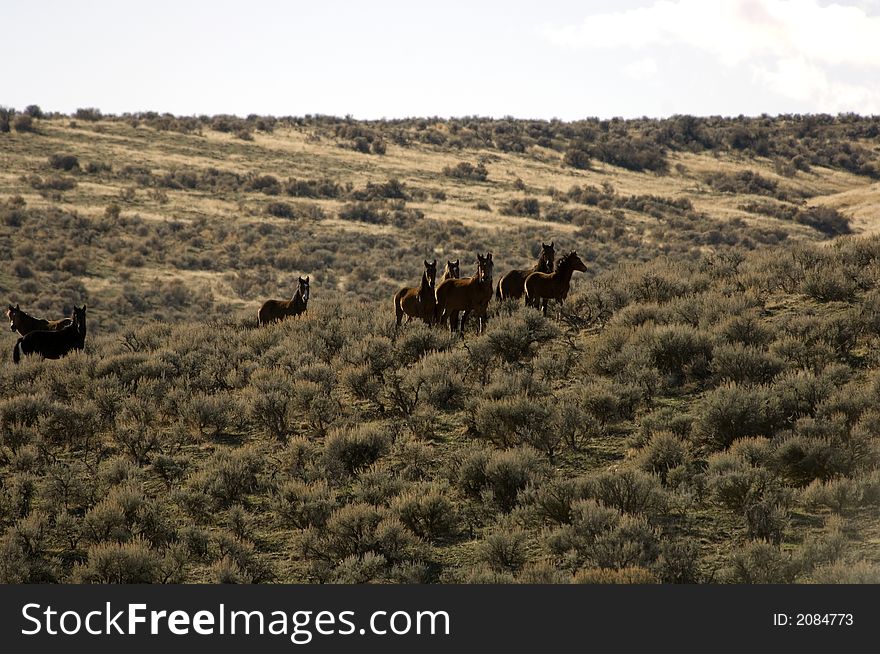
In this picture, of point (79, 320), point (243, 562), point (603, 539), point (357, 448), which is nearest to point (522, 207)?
point (79, 320)

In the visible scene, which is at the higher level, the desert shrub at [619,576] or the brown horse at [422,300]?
the brown horse at [422,300]

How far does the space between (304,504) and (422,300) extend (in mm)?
9280

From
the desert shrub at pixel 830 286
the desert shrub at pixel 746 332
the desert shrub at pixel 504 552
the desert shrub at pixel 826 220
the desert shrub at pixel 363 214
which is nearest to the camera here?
the desert shrub at pixel 504 552

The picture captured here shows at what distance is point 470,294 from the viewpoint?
1903 centimetres

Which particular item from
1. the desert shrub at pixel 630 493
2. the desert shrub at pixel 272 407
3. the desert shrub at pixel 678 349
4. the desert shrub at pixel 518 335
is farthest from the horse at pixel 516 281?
the desert shrub at pixel 630 493

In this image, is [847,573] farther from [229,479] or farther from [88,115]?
[88,115]

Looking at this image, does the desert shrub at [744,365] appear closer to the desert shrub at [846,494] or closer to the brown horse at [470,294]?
the desert shrub at [846,494]

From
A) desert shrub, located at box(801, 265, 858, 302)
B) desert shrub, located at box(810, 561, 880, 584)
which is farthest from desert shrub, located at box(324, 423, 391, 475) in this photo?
desert shrub, located at box(801, 265, 858, 302)

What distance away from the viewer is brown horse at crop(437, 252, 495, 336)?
18938mm

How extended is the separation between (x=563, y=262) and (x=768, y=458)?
31.5 feet

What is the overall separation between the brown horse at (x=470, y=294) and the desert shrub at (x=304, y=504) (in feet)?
24.7

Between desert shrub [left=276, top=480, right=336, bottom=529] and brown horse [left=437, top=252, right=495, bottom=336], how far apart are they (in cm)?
753

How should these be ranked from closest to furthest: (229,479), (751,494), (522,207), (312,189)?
(751,494) < (229,479) < (522,207) < (312,189)

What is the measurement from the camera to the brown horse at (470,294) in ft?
62.1
